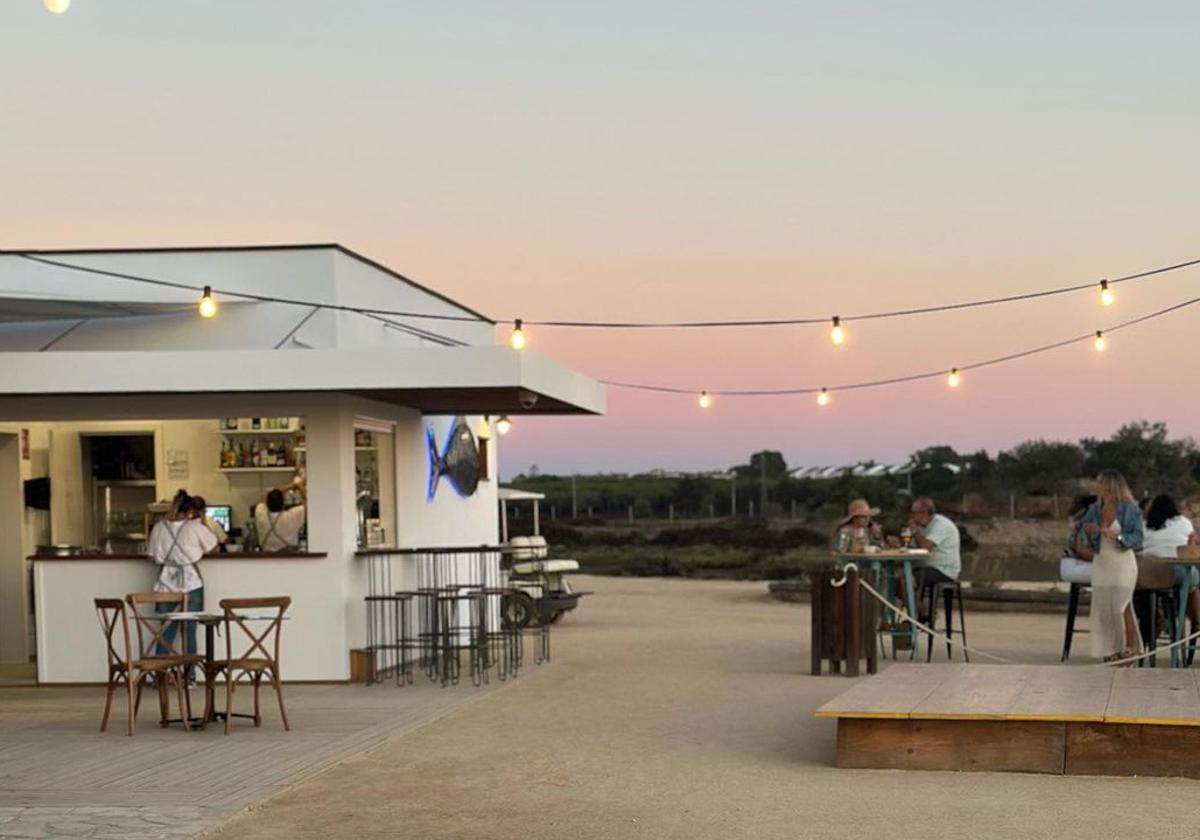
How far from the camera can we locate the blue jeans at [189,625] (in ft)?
43.1

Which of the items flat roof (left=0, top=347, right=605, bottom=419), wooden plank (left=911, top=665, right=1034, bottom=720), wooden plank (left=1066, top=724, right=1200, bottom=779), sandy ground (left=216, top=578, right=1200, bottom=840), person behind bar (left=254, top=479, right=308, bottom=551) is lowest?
sandy ground (left=216, top=578, right=1200, bottom=840)

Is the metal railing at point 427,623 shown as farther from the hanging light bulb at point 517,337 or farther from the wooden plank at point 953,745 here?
the wooden plank at point 953,745

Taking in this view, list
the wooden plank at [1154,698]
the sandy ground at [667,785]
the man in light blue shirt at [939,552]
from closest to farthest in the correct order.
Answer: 1. the sandy ground at [667,785]
2. the wooden plank at [1154,698]
3. the man in light blue shirt at [939,552]

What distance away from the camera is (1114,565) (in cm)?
1266

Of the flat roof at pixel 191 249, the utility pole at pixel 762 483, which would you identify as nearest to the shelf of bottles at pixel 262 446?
the flat roof at pixel 191 249

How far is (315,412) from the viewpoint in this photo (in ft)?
45.3

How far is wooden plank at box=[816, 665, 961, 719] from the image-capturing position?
857 cm

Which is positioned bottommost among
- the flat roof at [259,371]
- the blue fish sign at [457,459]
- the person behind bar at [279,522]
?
the person behind bar at [279,522]

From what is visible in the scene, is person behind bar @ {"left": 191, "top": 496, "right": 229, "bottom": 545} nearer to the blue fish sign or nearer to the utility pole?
the blue fish sign

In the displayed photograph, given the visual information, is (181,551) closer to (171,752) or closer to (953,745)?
(171,752)

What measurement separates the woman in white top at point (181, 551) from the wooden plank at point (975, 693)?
6.04 metres

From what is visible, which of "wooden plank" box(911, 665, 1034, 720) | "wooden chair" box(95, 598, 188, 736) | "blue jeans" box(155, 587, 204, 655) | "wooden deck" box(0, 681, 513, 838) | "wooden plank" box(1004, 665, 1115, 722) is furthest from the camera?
"blue jeans" box(155, 587, 204, 655)

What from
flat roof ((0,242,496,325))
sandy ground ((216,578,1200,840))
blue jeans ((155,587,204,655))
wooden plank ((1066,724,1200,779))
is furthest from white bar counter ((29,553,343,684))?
wooden plank ((1066,724,1200,779))

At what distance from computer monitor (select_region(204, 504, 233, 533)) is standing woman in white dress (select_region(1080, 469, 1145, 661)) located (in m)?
7.25
